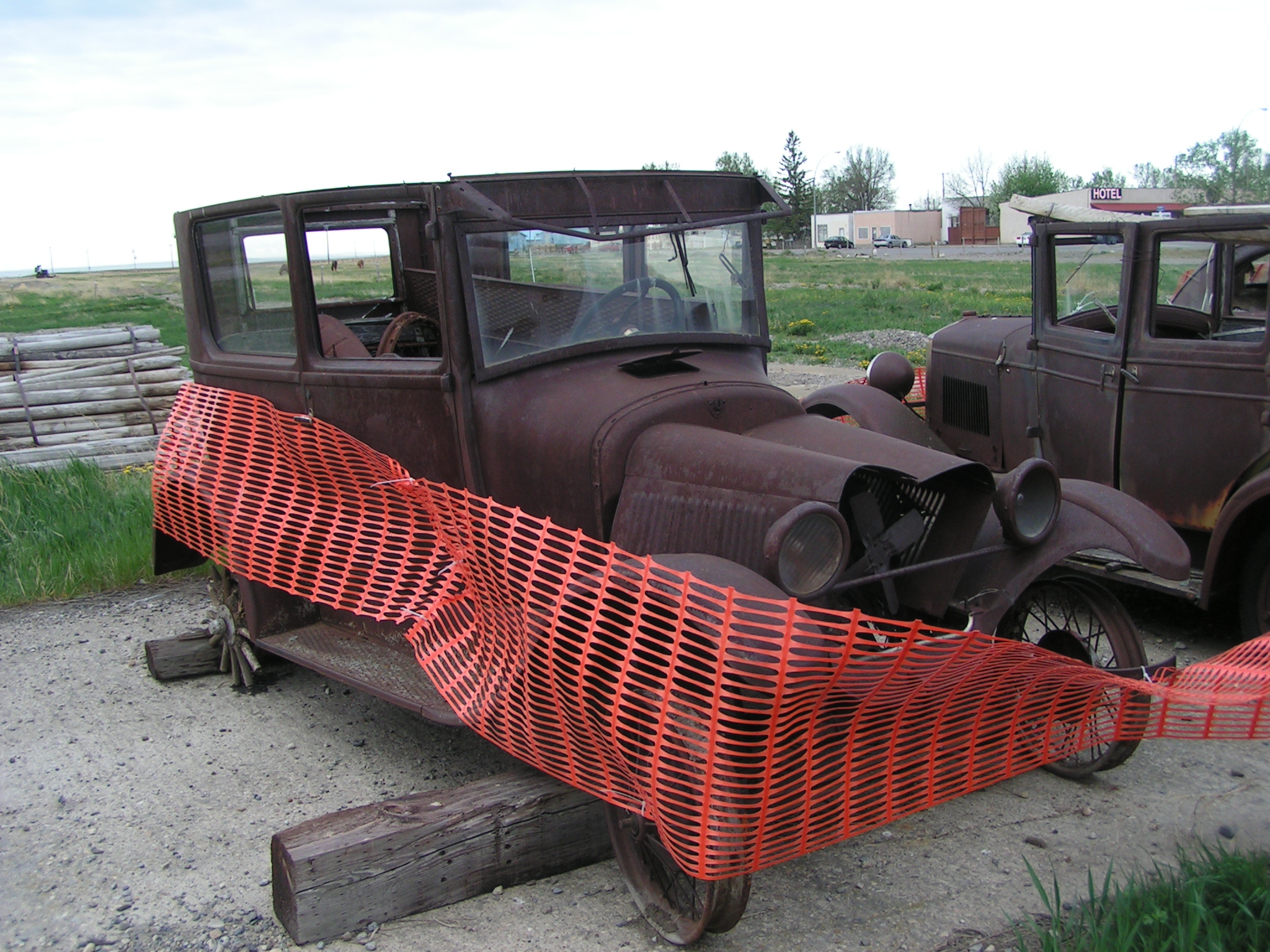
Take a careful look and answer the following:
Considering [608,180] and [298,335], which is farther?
[298,335]

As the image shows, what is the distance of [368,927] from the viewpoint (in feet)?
10.0

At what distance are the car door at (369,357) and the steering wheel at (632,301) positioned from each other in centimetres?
49

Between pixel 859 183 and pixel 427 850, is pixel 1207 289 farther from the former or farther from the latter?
pixel 859 183

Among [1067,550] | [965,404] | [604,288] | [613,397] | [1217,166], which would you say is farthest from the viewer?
[1217,166]

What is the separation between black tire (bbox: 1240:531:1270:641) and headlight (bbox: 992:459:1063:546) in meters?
1.56

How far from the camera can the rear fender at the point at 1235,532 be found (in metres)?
4.45

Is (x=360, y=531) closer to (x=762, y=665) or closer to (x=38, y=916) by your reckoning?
(x=38, y=916)

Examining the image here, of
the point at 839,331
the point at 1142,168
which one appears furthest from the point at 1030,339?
the point at 1142,168

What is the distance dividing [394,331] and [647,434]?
1714 mm

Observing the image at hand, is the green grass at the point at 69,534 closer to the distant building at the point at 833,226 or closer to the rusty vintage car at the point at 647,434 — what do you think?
the rusty vintage car at the point at 647,434

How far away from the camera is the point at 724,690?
Result: 2543mm

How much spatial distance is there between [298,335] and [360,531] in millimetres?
853

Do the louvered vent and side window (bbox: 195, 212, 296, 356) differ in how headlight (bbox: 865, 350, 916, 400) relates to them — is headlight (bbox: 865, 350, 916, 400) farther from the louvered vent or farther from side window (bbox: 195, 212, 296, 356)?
side window (bbox: 195, 212, 296, 356)

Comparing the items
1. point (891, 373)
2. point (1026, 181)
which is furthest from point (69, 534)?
point (1026, 181)
